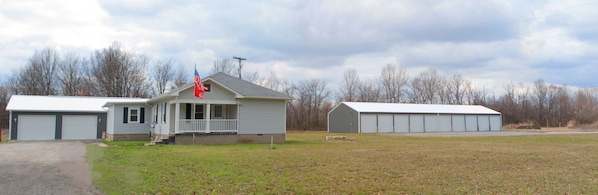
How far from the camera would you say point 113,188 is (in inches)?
344

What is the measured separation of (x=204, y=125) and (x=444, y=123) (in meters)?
34.3

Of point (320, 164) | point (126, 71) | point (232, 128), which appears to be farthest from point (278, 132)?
point (126, 71)

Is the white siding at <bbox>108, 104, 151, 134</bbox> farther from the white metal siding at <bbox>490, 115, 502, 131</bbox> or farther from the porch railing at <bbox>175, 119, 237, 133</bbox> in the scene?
the white metal siding at <bbox>490, 115, 502, 131</bbox>

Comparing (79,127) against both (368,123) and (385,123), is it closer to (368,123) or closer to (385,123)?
(368,123)

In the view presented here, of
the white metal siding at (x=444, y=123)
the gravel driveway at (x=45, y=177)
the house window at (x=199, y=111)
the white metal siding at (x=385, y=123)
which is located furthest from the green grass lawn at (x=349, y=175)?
the white metal siding at (x=444, y=123)

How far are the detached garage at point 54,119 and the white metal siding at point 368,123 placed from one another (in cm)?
2429

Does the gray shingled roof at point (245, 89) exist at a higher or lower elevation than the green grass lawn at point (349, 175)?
higher

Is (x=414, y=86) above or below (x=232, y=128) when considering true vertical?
above

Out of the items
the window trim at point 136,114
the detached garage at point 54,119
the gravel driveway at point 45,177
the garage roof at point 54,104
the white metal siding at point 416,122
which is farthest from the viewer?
the white metal siding at point 416,122

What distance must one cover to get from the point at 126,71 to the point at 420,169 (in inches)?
1800

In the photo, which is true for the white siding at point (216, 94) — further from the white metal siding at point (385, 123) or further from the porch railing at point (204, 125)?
the white metal siding at point (385, 123)

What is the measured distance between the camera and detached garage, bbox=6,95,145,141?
98.3ft

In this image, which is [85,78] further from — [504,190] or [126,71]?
[504,190]

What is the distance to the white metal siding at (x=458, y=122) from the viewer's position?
168ft
